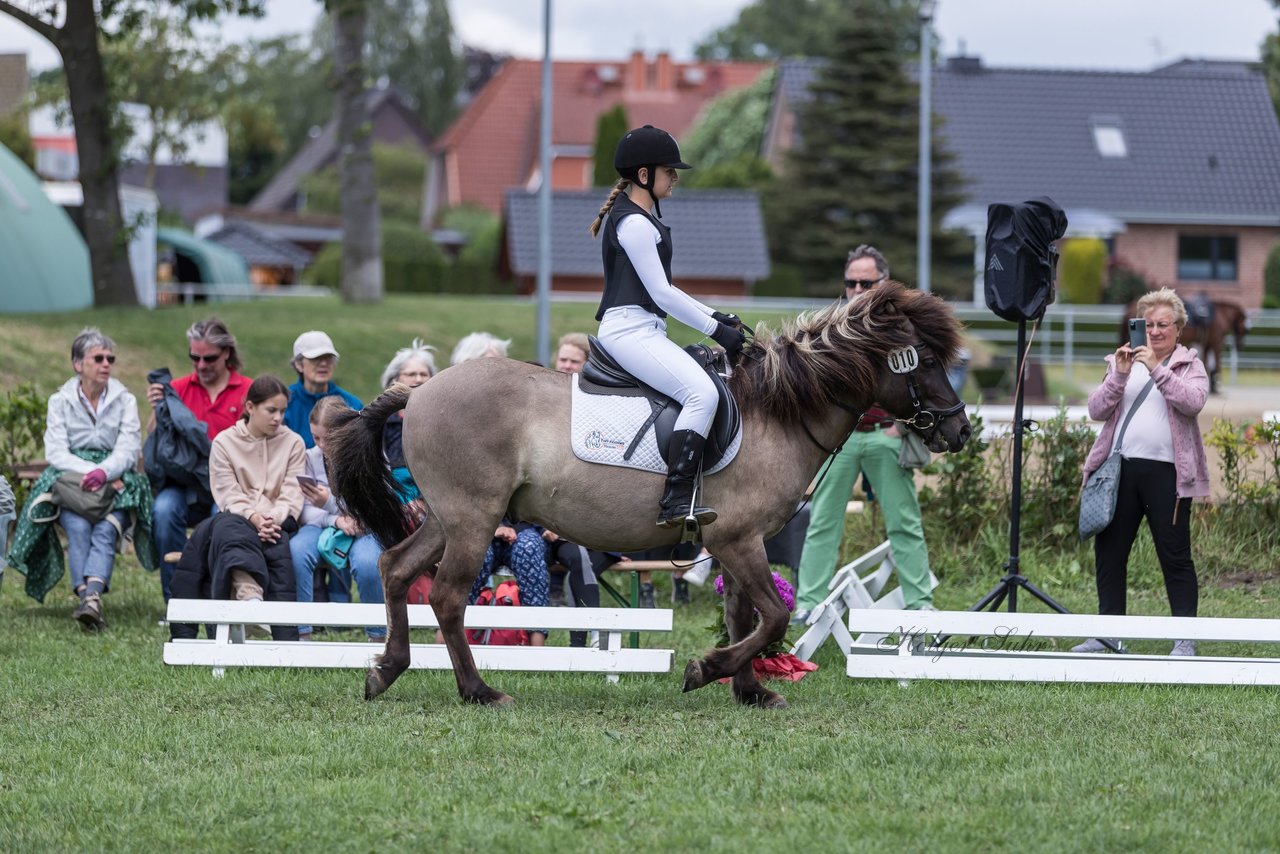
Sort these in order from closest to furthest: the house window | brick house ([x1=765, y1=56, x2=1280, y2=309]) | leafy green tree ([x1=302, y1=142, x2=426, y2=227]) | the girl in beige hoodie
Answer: the girl in beige hoodie < brick house ([x1=765, y1=56, x2=1280, y2=309]) < the house window < leafy green tree ([x1=302, y1=142, x2=426, y2=227])

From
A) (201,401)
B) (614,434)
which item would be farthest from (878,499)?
(201,401)

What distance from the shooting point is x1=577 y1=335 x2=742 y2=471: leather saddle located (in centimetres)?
658

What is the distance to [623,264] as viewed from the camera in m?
6.58

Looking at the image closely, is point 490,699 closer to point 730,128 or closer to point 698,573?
point 698,573

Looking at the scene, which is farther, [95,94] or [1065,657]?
[95,94]

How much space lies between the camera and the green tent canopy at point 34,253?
2136cm

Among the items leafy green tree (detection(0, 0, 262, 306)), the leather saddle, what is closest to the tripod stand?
the leather saddle

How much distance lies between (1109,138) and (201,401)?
1672 inches

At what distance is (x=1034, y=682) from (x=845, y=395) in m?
1.64

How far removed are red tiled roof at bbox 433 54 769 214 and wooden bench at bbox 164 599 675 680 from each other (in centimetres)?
6451

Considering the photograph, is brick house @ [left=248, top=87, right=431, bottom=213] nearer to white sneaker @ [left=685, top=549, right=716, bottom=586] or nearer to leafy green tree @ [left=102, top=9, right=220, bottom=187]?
leafy green tree @ [left=102, top=9, right=220, bottom=187]

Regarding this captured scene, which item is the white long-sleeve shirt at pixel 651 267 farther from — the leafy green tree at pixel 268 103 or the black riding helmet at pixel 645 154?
the leafy green tree at pixel 268 103

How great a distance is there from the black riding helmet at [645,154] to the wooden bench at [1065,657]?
7.47 feet

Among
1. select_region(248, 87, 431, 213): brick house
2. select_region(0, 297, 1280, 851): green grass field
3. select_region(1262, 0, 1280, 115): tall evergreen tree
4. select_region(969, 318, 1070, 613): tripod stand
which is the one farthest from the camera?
select_region(248, 87, 431, 213): brick house
